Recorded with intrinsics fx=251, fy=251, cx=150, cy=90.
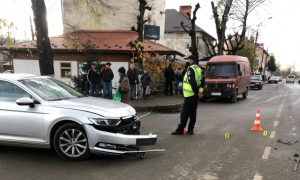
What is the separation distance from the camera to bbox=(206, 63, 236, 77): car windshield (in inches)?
561

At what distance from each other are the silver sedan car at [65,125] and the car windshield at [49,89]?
0.04m

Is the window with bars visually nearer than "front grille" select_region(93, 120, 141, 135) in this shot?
No

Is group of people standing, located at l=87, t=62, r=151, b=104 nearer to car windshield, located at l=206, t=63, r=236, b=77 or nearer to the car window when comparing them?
the car window

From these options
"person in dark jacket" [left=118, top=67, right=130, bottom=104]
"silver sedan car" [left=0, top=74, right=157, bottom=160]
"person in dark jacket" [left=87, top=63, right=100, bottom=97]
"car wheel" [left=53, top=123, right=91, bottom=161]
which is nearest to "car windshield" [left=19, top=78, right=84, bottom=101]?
"silver sedan car" [left=0, top=74, right=157, bottom=160]

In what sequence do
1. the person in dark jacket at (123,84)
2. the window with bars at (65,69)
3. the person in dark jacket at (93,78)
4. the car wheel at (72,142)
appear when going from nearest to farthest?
the car wheel at (72,142)
the person in dark jacket at (123,84)
the person in dark jacket at (93,78)
the window with bars at (65,69)

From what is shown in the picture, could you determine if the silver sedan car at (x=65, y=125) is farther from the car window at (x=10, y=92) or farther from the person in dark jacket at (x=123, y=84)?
the person in dark jacket at (x=123, y=84)

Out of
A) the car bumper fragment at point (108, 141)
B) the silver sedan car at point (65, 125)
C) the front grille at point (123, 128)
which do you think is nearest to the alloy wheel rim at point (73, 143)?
the silver sedan car at point (65, 125)

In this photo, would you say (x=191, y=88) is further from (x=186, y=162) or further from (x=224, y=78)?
(x=224, y=78)

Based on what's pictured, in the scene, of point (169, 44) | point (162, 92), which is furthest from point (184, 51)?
point (162, 92)

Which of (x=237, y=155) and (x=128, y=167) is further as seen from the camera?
(x=237, y=155)

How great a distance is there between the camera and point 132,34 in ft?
68.5

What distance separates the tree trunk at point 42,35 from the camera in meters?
9.75

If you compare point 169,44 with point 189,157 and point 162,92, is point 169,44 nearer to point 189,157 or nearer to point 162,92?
point 162,92

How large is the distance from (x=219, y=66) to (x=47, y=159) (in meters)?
11.9
